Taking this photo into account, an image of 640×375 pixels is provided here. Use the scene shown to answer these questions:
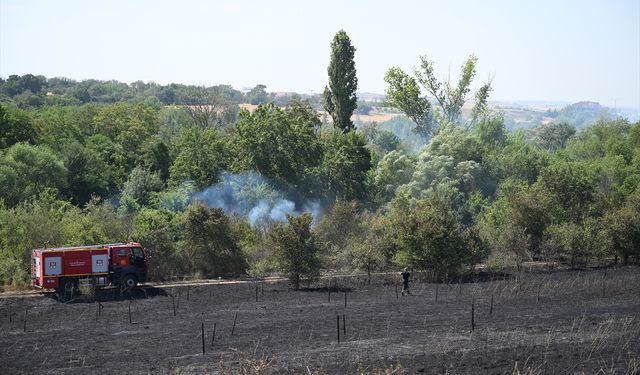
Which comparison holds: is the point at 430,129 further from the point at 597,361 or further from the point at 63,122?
the point at 597,361

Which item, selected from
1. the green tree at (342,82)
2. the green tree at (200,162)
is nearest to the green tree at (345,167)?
the green tree at (342,82)

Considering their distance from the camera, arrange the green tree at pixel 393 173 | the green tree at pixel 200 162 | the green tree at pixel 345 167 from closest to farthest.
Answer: the green tree at pixel 200 162, the green tree at pixel 345 167, the green tree at pixel 393 173

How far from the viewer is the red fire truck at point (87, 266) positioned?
124 ft

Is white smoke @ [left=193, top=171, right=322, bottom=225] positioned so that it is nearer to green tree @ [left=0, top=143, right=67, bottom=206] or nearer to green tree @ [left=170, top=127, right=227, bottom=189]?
green tree @ [left=170, top=127, right=227, bottom=189]

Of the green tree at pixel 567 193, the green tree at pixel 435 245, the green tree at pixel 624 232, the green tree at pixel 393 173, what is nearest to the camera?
the green tree at pixel 435 245

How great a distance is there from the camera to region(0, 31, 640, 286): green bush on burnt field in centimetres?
4403

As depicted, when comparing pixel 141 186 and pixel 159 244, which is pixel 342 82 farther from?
pixel 159 244

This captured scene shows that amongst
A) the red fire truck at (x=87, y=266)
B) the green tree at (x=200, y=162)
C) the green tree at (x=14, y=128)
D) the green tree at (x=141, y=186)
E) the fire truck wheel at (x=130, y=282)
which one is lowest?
the fire truck wheel at (x=130, y=282)

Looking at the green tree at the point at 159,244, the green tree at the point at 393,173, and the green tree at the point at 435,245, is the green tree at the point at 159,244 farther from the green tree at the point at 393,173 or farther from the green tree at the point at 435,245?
the green tree at the point at 393,173

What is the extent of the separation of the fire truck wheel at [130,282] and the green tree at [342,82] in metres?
34.3

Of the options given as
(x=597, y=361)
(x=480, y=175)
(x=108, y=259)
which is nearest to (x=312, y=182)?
(x=480, y=175)

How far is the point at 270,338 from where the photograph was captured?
2769 cm

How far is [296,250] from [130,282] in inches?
322

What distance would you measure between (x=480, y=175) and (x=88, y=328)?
4703 centimetres
